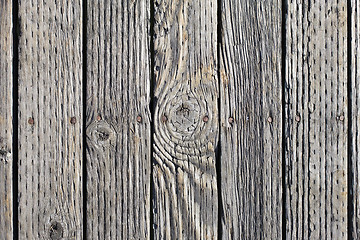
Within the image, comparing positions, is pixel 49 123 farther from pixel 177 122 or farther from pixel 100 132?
pixel 177 122

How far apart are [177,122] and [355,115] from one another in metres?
0.53

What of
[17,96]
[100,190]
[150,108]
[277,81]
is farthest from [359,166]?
[17,96]

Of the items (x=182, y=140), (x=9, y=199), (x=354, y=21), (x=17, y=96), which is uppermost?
(x=354, y=21)

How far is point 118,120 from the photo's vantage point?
1.15m

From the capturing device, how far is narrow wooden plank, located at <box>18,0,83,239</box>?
3.76ft

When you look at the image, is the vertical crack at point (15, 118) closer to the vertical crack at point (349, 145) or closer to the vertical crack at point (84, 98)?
the vertical crack at point (84, 98)

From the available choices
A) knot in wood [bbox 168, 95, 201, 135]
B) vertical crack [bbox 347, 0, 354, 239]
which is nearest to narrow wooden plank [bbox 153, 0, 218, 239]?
knot in wood [bbox 168, 95, 201, 135]

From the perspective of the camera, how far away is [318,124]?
45.5 inches

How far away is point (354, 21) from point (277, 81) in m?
0.29

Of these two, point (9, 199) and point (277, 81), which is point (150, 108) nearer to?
point (277, 81)

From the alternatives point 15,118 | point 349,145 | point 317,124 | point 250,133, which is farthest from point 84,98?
point 349,145

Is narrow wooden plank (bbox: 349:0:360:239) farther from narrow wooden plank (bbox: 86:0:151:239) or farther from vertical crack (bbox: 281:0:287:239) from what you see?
narrow wooden plank (bbox: 86:0:151:239)

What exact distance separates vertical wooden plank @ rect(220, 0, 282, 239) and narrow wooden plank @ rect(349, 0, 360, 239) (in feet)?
0.71

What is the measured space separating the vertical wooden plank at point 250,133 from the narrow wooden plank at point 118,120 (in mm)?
235
